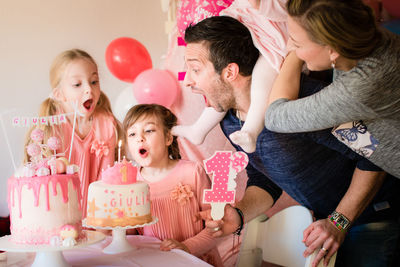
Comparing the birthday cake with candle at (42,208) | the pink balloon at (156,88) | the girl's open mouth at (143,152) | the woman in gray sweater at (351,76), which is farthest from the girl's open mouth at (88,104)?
the woman in gray sweater at (351,76)

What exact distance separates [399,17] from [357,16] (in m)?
0.62

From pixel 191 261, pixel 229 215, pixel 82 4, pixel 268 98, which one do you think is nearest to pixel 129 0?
pixel 82 4

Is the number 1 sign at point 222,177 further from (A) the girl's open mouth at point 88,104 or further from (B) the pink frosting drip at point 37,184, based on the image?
(A) the girl's open mouth at point 88,104

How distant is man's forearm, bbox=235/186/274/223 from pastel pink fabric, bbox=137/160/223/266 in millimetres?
225

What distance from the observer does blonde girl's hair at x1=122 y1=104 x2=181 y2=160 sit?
2188 millimetres

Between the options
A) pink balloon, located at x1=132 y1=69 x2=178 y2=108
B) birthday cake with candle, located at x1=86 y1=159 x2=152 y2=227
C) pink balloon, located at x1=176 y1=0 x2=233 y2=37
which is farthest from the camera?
pink balloon, located at x1=132 y1=69 x2=178 y2=108

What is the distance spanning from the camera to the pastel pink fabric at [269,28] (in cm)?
180

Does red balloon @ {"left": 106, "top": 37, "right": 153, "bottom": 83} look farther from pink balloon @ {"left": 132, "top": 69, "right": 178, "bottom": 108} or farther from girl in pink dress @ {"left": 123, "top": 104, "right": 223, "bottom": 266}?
girl in pink dress @ {"left": 123, "top": 104, "right": 223, "bottom": 266}

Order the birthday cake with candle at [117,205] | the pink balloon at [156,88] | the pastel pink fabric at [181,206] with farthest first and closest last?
1. the pink balloon at [156,88]
2. the pastel pink fabric at [181,206]
3. the birthday cake with candle at [117,205]

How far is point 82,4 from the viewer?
247 centimetres

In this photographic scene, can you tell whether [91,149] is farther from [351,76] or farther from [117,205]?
[351,76]

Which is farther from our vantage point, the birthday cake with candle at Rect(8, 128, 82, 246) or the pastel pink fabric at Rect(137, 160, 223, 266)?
the pastel pink fabric at Rect(137, 160, 223, 266)

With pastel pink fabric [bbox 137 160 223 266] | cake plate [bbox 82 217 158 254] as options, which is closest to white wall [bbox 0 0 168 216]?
pastel pink fabric [bbox 137 160 223 266]

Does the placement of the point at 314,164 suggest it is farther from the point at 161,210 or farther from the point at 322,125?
the point at 161,210
